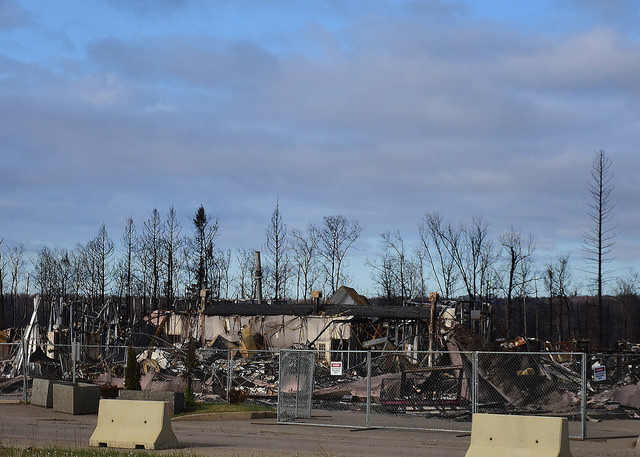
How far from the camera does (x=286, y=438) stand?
717 inches

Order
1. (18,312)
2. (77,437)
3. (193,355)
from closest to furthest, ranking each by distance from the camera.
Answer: (77,437), (193,355), (18,312)

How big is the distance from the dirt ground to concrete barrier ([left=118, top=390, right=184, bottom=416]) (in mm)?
919

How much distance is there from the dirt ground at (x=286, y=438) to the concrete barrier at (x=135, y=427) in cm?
46

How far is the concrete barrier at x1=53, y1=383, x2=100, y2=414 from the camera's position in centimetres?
2356

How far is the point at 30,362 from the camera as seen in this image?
37062 millimetres

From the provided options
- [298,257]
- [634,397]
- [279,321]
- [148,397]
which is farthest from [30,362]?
[298,257]

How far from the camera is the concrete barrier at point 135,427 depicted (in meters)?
15.8

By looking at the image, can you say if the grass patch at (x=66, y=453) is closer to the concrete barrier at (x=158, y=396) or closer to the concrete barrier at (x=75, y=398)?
the concrete barrier at (x=158, y=396)

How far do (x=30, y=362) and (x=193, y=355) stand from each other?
1451cm

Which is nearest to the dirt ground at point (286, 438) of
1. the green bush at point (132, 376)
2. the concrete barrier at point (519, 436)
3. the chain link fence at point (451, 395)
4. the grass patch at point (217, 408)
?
the grass patch at point (217, 408)

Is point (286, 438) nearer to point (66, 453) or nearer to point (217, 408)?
point (66, 453)

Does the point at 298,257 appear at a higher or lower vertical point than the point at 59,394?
higher

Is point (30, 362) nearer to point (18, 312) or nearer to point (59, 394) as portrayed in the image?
point (59, 394)

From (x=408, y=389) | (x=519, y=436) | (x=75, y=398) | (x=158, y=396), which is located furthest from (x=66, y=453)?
(x=408, y=389)
